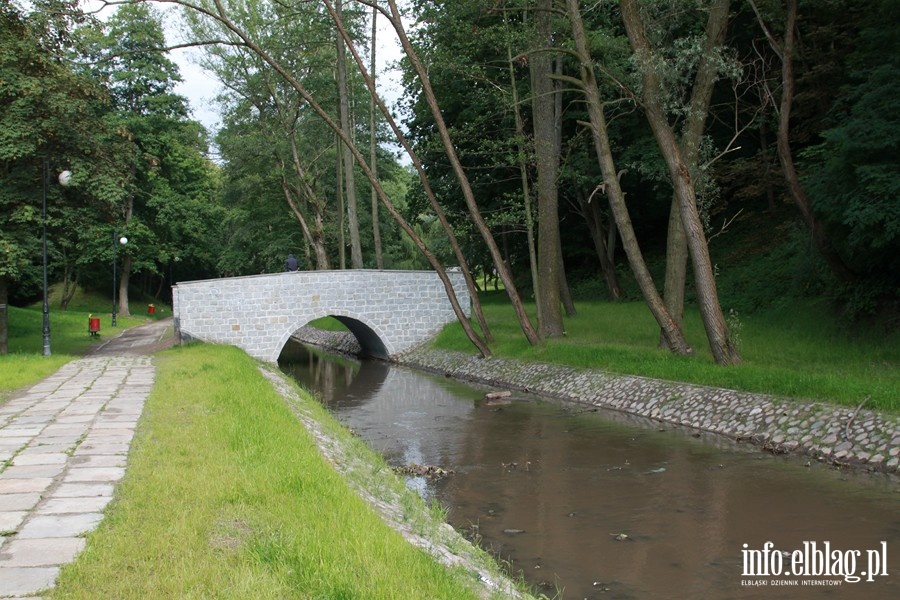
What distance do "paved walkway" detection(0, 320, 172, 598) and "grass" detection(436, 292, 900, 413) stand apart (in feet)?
28.9

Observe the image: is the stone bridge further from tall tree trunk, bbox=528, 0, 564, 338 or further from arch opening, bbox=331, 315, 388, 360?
tall tree trunk, bbox=528, 0, 564, 338

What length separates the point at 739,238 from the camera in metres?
25.2

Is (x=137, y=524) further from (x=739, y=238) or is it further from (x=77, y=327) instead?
(x=77, y=327)

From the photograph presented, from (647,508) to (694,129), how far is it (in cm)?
890

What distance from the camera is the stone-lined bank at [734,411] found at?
9.91 meters

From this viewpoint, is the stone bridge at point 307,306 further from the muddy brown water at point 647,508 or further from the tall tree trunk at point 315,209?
the muddy brown water at point 647,508

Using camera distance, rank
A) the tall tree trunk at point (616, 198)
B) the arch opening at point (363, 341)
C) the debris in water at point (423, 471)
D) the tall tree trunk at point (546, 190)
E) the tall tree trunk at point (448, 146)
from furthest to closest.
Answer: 1. the arch opening at point (363, 341)
2. the tall tree trunk at point (546, 190)
3. the tall tree trunk at point (448, 146)
4. the tall tree trunk at point (616, 198)
5. the debris in water at point (423, 471)

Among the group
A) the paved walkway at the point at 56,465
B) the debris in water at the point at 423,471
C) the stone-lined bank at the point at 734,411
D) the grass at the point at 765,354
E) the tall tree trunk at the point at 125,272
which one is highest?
the tall tree trunk at the point at 125,272

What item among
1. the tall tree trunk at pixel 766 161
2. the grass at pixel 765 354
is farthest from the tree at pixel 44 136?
the tall tree trunk at pixel 766 161

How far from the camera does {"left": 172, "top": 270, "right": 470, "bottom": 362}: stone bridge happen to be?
78.2ft

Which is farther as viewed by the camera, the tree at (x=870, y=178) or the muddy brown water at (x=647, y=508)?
the tree at (x=870, y=178)

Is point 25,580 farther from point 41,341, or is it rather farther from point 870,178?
point 41,341

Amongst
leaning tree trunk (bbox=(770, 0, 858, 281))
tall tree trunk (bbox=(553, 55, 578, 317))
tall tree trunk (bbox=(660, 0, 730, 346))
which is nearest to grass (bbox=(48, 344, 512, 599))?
tall tree trunk (bbox=(660, 0, 730, 346))

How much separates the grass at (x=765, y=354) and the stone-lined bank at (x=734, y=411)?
23 centimetres
